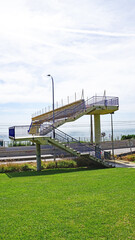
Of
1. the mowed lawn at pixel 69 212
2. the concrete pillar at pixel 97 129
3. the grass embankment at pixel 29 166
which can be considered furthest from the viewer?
the concrete pillar at pixel 97 129

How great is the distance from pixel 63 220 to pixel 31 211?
1523mm

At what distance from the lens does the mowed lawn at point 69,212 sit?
7127 millimetres

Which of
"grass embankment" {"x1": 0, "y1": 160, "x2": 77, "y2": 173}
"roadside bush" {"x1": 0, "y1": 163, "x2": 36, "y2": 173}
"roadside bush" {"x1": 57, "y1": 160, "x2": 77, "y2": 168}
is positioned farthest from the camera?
"roadside bush" {"x1": 57, "y1": 160, "x2": 77, "y2": 168}

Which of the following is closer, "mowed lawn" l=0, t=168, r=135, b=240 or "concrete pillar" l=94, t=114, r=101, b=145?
"mowed lawn" l=0, t=168, r=135, b=240

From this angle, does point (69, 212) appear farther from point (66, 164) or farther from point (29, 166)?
point (66, 164)

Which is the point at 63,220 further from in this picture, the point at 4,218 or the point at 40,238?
the point at 4,218

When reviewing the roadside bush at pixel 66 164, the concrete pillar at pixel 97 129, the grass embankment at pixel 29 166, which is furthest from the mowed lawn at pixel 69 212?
the concrete pillar at pixel 97 129

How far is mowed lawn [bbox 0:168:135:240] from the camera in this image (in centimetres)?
713

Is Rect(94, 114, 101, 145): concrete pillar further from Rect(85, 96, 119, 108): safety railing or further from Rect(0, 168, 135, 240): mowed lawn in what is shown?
Rect(0, 168, 135, 240): mowed lawn

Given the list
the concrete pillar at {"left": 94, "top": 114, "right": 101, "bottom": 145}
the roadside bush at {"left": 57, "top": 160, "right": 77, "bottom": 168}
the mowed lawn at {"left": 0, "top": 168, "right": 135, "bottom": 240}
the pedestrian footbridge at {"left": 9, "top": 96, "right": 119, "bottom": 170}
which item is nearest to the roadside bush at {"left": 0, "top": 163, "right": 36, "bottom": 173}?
the pedestrian footbridge at {"left": 9, "top": 96, "right": 119, "bottom": 170}

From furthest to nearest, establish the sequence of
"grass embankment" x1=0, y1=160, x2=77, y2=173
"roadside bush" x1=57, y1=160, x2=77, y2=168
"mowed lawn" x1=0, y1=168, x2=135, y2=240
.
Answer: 1. "roadside bush" x1=57, y1=160, x2=77, y2=168
2. "grass embankment" x1=0, y1=160, x2=77, y2=173
3. "mowed lawn" x1=0, y1=168, x2=135, y2=240

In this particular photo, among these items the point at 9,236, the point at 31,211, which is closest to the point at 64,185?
the point at 31,211

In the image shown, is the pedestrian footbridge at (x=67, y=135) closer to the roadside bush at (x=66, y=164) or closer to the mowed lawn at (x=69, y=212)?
the roadside bush at (x=66, y=164)

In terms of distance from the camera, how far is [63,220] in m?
8.03
